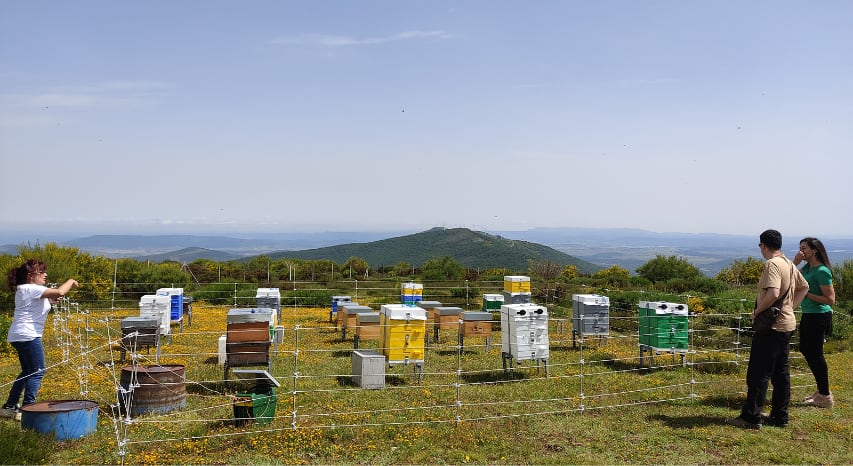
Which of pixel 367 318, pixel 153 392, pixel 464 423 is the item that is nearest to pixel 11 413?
pixel 153 392

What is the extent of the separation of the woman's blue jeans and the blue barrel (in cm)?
53

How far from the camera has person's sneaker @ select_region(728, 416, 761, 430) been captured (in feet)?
31.7

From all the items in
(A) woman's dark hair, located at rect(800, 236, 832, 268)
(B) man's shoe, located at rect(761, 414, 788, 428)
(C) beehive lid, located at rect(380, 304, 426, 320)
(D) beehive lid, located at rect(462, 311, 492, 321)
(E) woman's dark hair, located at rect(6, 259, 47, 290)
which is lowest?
(B) man's shoe, located at rect(761, 414, 788, 428)

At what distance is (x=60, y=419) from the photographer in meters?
8.70

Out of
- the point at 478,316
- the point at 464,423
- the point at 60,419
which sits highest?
the point at 478,316

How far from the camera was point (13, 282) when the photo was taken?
9562 millimetres

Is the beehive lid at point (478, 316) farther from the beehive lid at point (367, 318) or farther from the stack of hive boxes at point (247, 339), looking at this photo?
the stack of hive boxes at point (247, 339)

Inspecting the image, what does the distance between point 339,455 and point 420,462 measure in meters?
1.16

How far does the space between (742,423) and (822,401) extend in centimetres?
237

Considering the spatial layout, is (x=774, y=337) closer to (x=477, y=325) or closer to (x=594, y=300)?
(x=594, y=300)

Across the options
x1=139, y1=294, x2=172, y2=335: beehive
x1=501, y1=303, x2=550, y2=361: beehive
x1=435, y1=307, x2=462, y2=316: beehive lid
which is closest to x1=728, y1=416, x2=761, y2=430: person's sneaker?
x1=501, y1=303, x2=550, y2=361: beehive

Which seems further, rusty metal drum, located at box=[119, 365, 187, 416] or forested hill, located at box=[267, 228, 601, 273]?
forested hill, located at box=[267, 228, 601, 273]

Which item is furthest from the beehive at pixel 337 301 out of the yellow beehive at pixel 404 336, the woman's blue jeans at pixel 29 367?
the woman's blue jeans at pixel 29 367

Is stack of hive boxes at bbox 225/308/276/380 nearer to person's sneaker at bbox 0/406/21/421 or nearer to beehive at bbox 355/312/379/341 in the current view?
person's sneaker at bbox 0/406/21/421
